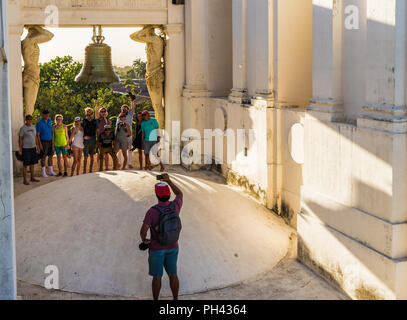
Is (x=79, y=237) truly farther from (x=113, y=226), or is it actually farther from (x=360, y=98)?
(x=360, y=98)

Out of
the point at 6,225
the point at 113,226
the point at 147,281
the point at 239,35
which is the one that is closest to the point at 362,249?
the point at 147,281

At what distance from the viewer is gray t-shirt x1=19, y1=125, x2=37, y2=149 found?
44.1 feet

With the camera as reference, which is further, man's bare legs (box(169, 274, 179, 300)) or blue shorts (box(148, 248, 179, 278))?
man's bare legs (box(169, 274, 179, 300))

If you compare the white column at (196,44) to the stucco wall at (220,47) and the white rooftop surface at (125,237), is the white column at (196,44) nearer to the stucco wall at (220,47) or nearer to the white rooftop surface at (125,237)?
the stucco wall at (220,47)

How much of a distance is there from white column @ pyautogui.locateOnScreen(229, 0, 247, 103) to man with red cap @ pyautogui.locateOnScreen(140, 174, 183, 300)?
5.83 m

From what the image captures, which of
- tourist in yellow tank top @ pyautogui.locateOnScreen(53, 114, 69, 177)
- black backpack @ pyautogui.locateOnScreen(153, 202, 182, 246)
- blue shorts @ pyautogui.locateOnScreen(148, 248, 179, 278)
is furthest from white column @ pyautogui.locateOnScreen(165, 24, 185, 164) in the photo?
black backpack @ pyautogui.locateOnScreen(153, 202, 182, 246)

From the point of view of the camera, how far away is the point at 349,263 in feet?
26.7

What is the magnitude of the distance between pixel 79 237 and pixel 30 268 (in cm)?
74

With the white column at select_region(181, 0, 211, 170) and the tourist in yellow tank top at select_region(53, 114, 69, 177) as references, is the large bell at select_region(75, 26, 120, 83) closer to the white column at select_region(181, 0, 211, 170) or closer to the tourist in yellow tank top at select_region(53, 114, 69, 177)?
the tourist in yellow tank top at select_region(53, 114, 69, 177)

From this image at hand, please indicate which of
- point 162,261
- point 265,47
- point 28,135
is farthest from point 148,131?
point 162,261

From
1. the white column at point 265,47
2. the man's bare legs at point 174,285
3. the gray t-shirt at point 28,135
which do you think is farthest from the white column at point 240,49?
the man's bare legs at point 174,285

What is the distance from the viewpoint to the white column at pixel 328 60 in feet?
28.9

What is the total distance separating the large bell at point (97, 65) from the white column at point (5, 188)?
26.4 feet

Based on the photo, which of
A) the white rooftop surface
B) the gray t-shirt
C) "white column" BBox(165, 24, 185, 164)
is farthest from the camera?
"white column" BBox(165, 24, 185, 164)
